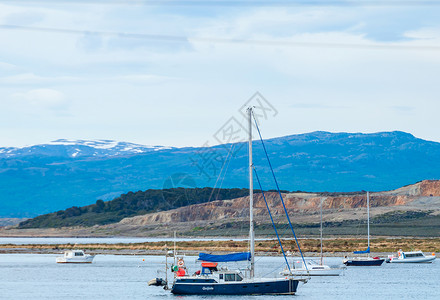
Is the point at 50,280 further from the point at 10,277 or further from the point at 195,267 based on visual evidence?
the point at 195,267

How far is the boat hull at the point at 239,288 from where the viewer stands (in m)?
58.5

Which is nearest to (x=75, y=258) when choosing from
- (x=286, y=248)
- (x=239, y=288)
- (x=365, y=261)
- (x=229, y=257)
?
(x=286, y=248)

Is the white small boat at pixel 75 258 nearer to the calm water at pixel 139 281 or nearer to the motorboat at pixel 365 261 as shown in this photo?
the calm water at pixel 139 281

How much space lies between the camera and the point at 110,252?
414 feet

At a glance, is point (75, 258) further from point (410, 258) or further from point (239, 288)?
point (239, 288)

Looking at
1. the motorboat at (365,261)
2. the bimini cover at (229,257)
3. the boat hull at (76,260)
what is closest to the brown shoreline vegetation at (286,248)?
the motorboat at (365,261)

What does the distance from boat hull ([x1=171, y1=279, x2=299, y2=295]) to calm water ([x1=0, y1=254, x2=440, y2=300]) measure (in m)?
0.58

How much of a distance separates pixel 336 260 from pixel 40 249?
60764 mm

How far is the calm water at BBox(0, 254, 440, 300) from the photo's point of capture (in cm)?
6512

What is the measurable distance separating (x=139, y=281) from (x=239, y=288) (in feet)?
69.0

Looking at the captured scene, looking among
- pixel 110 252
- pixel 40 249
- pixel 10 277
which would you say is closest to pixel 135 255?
pixel 110 252

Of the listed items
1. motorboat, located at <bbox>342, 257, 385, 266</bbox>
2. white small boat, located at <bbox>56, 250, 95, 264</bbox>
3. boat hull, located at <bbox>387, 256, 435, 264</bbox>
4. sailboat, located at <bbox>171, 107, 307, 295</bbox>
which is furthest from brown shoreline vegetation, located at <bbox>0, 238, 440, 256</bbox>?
sailboat, located at <bbox>171, 107, 307, 295</bbox>

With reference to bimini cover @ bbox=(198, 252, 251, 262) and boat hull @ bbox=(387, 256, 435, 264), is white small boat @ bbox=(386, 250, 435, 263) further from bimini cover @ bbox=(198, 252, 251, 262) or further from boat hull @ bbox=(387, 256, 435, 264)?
bimini cover @ bbox=(198, 252, 251, 262)

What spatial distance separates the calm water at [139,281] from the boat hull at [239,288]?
58 centimetres
